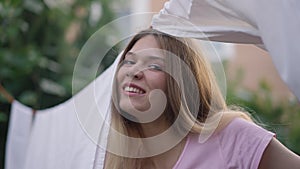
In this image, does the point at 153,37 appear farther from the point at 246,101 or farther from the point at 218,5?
the point at 246,101

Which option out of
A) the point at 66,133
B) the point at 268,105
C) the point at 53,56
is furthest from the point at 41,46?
the point at 66,133

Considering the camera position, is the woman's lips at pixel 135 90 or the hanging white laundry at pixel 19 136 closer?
the woman's lips at pixel 135 90

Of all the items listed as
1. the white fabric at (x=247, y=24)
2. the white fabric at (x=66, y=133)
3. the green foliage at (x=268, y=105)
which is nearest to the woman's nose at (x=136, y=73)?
the white fabric at (x=247, y=24)

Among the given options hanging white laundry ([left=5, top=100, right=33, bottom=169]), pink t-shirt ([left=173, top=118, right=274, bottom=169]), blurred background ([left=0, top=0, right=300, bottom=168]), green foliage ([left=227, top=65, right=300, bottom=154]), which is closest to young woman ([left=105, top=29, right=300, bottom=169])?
pink t-shirt ([left=173, top=118, right=274, bottom=169])

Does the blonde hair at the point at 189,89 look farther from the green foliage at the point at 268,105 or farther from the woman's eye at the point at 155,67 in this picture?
the green foliage at the point at 268,105

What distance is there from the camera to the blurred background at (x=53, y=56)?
3320 millimetres

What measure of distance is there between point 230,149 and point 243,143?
30 millimetres

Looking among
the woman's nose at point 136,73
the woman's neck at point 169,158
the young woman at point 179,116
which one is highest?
the woman's nose at point 136,73

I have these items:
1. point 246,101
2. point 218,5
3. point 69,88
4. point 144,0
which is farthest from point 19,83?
point 218,5

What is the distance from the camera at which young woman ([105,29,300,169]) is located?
1.40 metres

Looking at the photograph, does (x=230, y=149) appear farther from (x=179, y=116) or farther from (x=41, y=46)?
(x=41, y=46)

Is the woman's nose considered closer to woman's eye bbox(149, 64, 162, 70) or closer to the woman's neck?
woman's eye bbox(149, 64, 162, 70)

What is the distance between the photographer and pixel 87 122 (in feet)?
5.38

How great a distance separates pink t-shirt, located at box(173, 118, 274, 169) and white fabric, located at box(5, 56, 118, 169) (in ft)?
0.84
